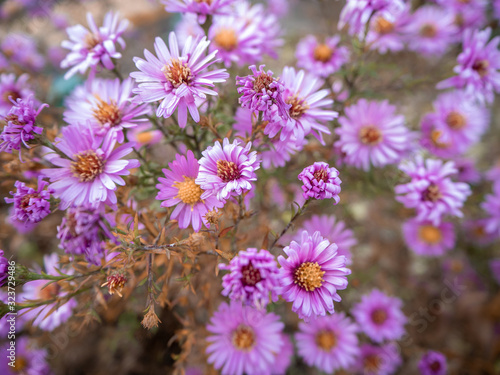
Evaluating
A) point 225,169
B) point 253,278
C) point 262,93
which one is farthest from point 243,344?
point 262,93

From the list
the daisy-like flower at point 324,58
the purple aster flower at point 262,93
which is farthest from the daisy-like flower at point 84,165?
the daisy-like flower at point 324,58

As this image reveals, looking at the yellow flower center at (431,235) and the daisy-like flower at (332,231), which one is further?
the yellow flower center at (431,235)

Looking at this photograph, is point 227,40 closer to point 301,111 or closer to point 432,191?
point 301,111

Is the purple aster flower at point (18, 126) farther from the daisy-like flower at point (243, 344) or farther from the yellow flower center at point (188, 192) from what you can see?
the daisy-like flower at point (243, 344)

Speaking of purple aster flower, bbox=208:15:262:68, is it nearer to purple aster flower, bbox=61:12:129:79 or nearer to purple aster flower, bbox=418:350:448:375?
purple aster flower, bbox=61:12:129:79

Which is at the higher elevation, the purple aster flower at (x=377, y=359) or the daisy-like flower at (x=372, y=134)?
the daisy-like flower at (x=372, y=134)

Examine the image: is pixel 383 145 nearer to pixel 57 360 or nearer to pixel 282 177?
pixel 282 177

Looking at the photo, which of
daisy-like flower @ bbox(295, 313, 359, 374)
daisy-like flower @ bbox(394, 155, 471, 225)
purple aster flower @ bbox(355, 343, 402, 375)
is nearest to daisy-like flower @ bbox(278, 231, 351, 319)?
daisy-like flower @ bbox(394, 155, 471, 225)
